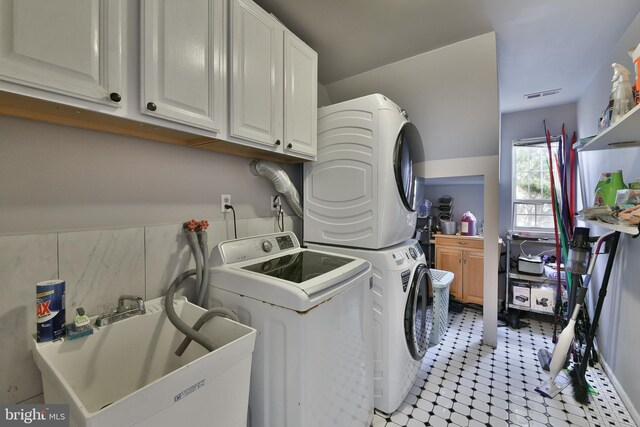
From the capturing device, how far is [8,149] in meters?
0.92

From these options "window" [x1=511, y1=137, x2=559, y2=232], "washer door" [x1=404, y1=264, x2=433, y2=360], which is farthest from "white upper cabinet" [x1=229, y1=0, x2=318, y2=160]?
"window" [x1=511, y1=137, x2=559, y2=232]

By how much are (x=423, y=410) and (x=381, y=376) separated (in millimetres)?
423

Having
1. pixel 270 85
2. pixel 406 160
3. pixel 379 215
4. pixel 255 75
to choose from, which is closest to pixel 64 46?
pixel 255 75

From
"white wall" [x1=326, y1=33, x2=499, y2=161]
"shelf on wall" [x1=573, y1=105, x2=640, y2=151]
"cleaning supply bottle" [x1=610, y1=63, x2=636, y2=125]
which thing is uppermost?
"white wall" [x1=326, y1=33, x2=499, y2=161]

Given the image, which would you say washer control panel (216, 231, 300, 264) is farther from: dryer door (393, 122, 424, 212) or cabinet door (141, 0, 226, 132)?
dryer door (393, 122, 424, 212)

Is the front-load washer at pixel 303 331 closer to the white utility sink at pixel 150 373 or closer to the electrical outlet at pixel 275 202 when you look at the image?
the white utility sink at pixel 150 373

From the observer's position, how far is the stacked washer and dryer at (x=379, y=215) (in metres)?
1.65

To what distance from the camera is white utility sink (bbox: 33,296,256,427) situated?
2.15ft

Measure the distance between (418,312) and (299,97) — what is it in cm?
174

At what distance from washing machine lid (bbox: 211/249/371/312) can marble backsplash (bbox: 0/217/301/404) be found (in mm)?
293

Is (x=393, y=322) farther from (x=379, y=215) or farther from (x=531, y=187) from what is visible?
(x=531, y=187)

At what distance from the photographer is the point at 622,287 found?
6.19 feet

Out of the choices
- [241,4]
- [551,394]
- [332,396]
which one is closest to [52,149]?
[241,4]

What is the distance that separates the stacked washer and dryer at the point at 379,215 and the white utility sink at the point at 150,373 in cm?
99
